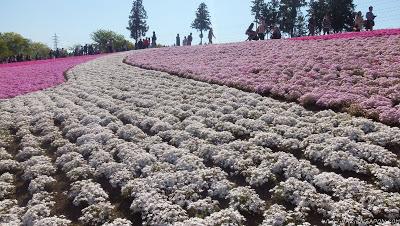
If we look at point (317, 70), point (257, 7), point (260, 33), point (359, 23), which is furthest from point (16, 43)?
point (317, 70)

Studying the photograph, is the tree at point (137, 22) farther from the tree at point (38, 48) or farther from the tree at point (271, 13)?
the tree at point (38, 48)

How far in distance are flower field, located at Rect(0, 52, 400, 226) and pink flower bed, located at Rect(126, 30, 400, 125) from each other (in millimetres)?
647

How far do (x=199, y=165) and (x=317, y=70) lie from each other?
11.7 m

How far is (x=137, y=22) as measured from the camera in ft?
348

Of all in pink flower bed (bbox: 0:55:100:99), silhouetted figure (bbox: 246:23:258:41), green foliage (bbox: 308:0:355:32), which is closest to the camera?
pink flower bed (bbox: 0:55:100:99)

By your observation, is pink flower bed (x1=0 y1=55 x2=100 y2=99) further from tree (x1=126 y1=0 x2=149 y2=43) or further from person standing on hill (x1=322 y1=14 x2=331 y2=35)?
tree (x1=126 y1=0 x2=149 y2=43)

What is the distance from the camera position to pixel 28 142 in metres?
15.9

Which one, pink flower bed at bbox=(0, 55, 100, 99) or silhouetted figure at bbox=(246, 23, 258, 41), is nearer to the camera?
pink flower bed at bbox=(0, 55, 100, 99)

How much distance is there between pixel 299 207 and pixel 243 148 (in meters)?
3.90

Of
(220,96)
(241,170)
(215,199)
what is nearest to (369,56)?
(220,96)

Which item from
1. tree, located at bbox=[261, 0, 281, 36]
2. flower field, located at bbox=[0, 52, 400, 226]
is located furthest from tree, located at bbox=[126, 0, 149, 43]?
flower field, located at bbox=[0, 52, 400, 226]

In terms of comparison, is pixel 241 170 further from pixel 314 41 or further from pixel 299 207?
pixel 314 41

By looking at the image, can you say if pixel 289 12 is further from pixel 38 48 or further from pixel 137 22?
pixel 38 48

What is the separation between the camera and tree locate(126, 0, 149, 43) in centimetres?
10606
